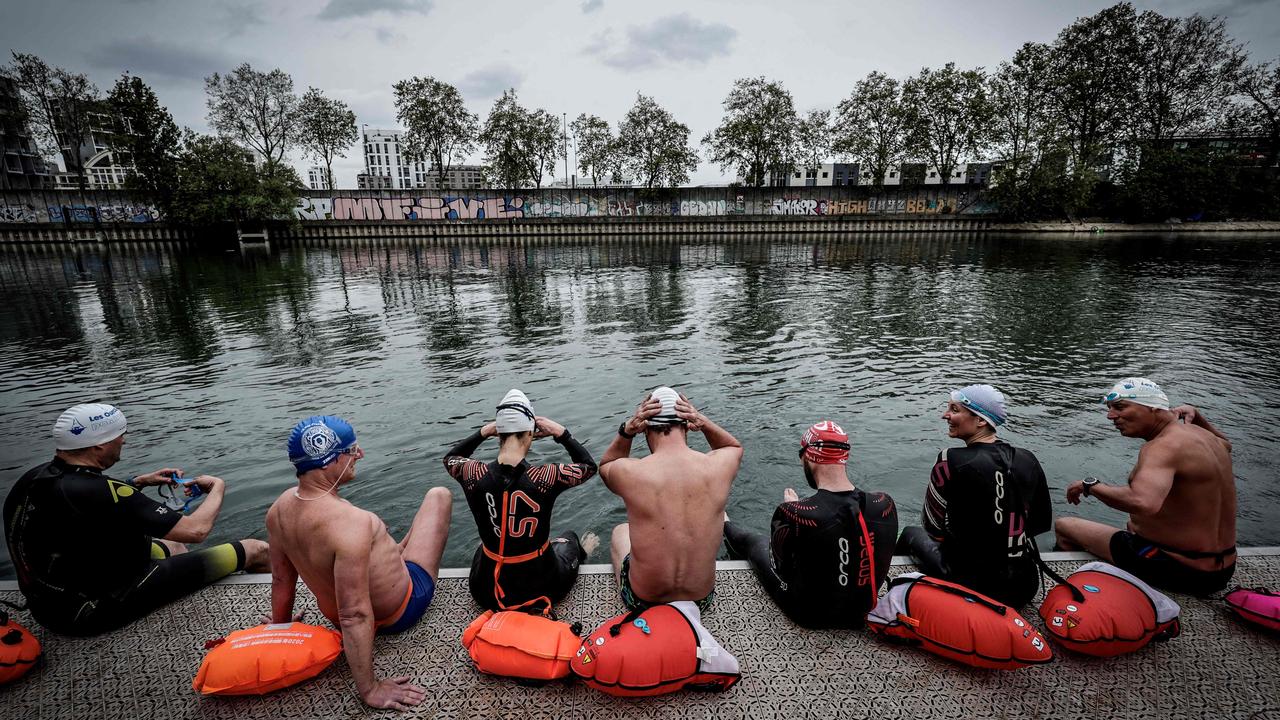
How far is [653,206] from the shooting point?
229 feet

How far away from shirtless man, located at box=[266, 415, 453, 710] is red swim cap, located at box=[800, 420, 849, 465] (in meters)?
2.95

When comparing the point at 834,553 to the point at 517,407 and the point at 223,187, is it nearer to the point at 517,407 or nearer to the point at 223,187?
the point at 517,407

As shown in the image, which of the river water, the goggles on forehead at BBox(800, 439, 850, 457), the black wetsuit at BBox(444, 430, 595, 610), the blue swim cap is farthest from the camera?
the river water

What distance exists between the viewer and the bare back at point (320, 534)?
3.32 meters

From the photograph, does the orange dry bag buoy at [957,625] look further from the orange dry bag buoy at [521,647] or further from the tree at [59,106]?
the tree at [59,106]

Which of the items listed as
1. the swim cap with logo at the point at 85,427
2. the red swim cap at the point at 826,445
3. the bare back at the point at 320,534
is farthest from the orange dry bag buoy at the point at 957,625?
the swim cap with logo at the point at 85,427

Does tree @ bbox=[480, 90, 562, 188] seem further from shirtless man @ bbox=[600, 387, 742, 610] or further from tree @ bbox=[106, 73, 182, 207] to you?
shirtless man @ bbox=[600, 387, 742, 610]

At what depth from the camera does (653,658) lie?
3230mm

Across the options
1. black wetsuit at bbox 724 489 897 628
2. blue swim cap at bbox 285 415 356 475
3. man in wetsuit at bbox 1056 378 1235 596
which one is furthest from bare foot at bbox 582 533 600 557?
man in wetsuit at bbox 1056 378 1235 596

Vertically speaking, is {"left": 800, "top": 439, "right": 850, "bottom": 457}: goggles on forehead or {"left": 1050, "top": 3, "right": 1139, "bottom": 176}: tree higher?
{"left": 1050, "top": 3, "right": 1139, "bottom": 176}: tree

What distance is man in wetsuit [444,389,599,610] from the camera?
13.0 ft

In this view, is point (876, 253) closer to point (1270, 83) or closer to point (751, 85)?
point (751, 85)

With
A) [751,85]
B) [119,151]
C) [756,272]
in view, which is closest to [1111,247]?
[756,272]

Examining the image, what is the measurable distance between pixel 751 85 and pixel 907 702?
78.7 m
